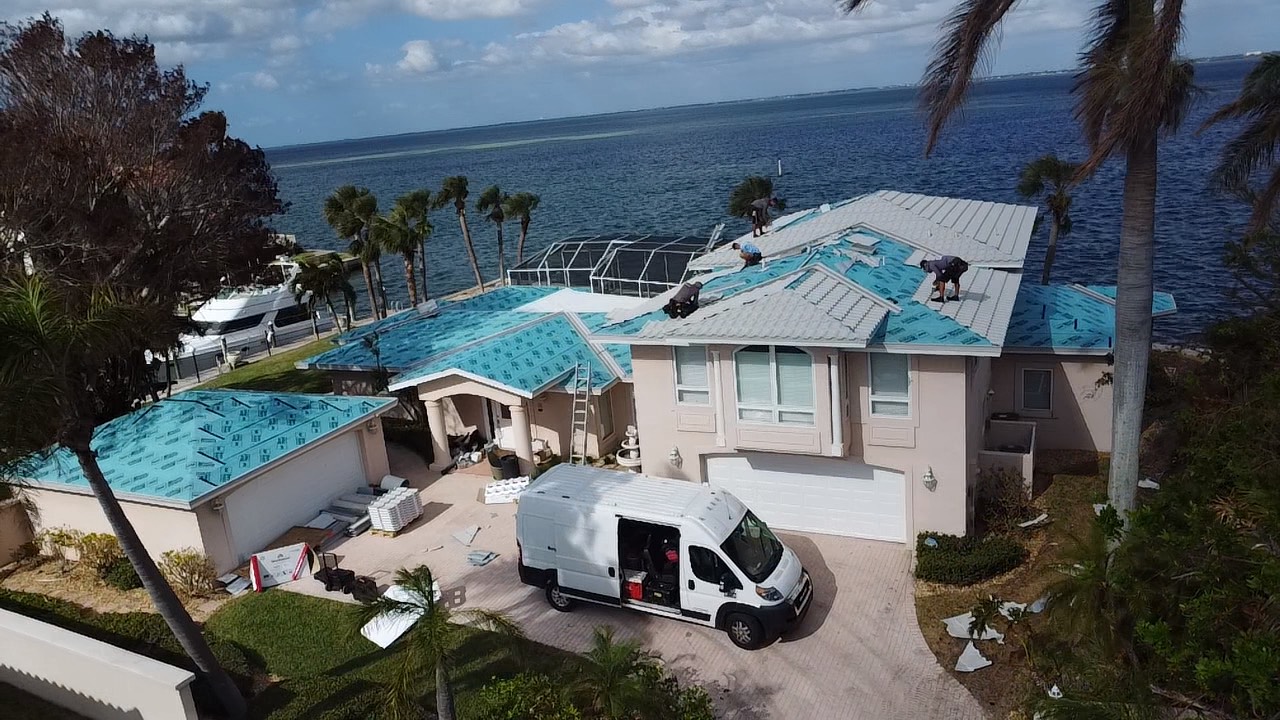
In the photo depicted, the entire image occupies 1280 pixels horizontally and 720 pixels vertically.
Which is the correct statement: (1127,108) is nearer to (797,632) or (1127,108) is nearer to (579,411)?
(797,632)

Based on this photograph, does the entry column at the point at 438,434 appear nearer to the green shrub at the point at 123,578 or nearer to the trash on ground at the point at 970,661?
the green shrub at the point at 123,578

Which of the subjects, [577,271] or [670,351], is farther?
[577,271]

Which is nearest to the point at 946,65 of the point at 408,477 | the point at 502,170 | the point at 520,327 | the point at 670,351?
the point at 670,351

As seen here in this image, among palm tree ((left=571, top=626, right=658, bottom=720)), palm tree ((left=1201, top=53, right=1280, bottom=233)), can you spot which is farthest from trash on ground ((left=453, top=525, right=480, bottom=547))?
palm tree ((left=1201, top=53, right=1280, bottom=233))

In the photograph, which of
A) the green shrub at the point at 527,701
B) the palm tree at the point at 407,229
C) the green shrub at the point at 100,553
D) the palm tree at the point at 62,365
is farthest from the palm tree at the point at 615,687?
the palm tree at the point at 407,229

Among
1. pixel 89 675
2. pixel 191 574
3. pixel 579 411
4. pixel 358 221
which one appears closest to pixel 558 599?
pixel 579 411

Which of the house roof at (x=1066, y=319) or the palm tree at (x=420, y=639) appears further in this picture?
the house roof at (x=1066, y=319)

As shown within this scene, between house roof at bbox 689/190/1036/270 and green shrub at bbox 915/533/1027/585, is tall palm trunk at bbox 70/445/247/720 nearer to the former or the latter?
green shrub at bbox 915/533/1027/585

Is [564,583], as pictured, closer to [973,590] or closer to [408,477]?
[973,590]
